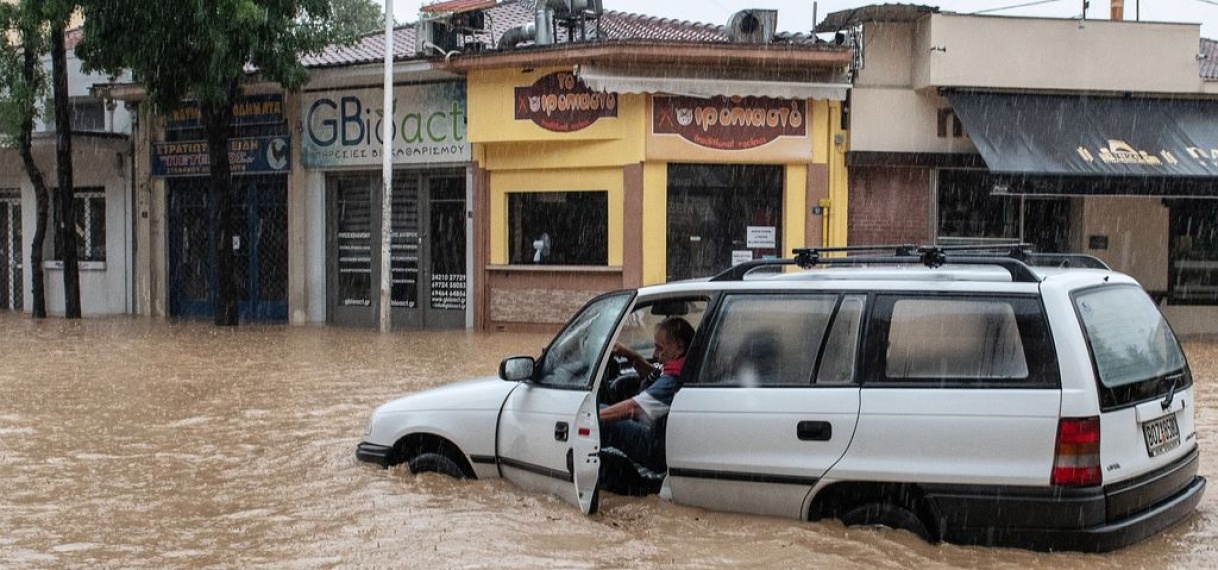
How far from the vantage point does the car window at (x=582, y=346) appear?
6621mm

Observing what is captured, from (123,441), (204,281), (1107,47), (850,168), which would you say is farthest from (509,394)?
(204,281)

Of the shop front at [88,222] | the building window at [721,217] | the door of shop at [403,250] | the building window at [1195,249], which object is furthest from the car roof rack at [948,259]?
the shop front at [88,222]

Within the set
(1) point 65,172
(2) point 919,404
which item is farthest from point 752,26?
(2) point 919,404

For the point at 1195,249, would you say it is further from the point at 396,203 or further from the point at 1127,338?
the point at 1127,338

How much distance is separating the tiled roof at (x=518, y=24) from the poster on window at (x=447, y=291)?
3437 mm

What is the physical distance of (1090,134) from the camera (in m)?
18.6

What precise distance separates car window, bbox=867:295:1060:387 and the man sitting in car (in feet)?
3.59

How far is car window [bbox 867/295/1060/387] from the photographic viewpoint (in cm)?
564

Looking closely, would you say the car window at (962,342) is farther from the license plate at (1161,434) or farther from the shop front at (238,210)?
the shop front at (238,210)

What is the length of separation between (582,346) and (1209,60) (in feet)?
60.9

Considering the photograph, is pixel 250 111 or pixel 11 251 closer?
pixel 250 111

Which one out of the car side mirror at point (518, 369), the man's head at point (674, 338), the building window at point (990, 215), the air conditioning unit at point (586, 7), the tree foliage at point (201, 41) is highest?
the air conditioning unit at point (586, 7)

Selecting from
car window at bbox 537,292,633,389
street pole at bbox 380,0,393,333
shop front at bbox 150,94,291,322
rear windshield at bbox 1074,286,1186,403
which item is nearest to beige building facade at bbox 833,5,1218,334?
street pole at bbox 380,0,393,333

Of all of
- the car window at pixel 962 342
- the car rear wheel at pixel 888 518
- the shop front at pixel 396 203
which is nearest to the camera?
the car window at pixel 962 342
